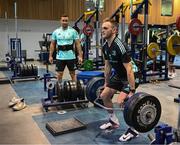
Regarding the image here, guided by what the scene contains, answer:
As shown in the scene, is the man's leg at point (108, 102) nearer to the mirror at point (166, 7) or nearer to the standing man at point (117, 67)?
the standing man at point (117, 67)

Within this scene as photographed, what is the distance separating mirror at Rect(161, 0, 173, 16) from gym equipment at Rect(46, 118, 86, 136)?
39.6 ft

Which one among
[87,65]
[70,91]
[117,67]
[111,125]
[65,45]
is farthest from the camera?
[87,65]

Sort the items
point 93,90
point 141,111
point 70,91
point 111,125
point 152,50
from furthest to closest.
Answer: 1. point 152,50
2. point 70,91
3. point 93,90
4. point 111,125
5. point 141,111

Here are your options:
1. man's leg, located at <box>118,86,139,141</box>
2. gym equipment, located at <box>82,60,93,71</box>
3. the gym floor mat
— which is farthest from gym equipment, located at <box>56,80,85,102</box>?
gym equipment, located at <box>82,60,93,71</box>

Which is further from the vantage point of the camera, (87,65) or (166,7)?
(166,7)

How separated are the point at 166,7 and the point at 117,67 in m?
12.3

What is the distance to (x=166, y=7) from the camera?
1389cm

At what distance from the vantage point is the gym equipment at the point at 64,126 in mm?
2936

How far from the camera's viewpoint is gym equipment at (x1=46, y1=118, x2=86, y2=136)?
9.63ft

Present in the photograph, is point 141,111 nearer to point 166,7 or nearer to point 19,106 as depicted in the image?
point 19,106

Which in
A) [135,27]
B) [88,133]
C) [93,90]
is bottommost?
[88,133]

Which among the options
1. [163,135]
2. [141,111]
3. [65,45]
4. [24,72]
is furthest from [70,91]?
[24,72]

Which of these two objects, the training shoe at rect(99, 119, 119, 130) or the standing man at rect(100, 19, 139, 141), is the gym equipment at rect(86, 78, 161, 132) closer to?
the standing man at rect(100, 19, 139, 141)

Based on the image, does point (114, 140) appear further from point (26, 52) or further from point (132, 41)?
point (26, 52)
